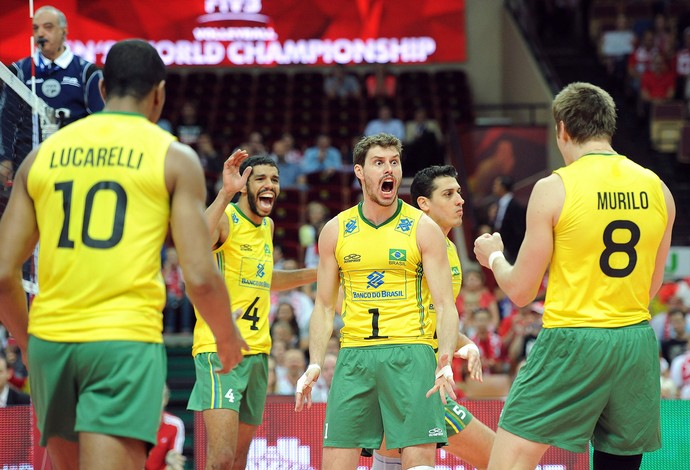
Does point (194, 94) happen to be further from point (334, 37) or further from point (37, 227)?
point (37, 227)

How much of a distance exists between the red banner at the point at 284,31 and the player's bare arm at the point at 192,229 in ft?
65.3

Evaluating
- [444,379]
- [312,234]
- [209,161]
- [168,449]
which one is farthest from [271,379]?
[209,161]

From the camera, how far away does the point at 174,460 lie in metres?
9.35

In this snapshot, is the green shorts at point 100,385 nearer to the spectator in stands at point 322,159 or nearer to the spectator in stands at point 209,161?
the spectator in stands at point 209,161

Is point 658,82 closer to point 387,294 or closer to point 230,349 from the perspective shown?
point 387,294

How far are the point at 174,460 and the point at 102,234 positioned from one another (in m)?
5.57

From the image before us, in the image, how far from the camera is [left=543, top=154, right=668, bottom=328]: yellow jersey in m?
5.18

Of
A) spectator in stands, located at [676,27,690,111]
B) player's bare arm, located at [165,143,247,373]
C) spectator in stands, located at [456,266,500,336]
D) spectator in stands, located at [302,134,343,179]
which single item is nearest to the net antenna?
player's bare arm, located at [165,143,247,373]

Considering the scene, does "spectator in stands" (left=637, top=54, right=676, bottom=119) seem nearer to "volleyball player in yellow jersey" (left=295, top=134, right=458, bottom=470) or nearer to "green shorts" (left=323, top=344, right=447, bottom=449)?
"volleyball player in yellow jersey" (left=295, top=134, right=458, bottom=470)

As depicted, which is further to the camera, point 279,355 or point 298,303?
point 298,303

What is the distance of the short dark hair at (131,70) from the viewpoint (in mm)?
4371

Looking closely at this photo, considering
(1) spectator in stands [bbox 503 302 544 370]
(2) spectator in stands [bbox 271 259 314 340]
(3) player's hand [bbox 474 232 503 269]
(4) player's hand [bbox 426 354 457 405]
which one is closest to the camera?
(3) player's hand [bbox 474 232 503 269]

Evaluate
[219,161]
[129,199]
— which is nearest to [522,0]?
[219,161]

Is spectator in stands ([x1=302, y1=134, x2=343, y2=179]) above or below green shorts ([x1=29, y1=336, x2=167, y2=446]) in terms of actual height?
above
